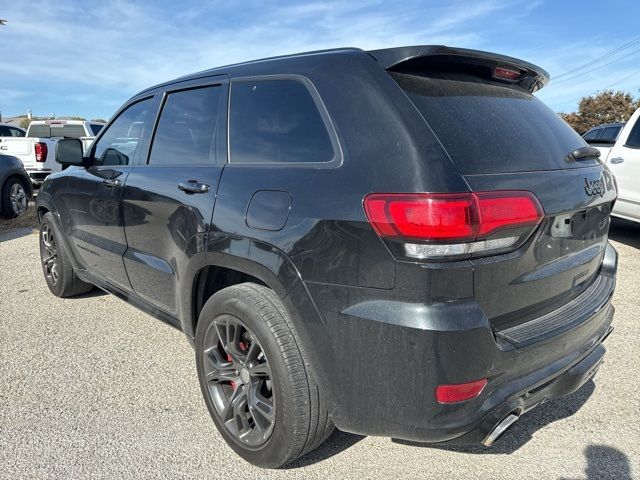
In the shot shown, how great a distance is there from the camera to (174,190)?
2791 millimetres

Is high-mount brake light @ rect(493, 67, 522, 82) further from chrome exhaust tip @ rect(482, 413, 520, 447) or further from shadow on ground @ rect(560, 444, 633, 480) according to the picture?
shadow on ground @ rect(560, 444, 633, 480)

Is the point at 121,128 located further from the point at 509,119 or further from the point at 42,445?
the point at 509,119

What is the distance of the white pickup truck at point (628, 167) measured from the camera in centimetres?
632

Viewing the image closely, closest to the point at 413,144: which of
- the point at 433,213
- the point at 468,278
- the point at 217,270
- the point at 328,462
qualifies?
the point at 433,213

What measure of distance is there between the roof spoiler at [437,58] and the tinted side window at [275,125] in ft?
1.20

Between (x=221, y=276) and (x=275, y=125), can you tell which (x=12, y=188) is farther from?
(x=275, y=125)

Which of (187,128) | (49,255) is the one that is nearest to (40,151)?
(49,255)

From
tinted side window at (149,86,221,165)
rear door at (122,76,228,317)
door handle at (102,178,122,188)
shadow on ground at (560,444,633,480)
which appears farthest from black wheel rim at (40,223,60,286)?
shadow on ground at (560,444,633,480)

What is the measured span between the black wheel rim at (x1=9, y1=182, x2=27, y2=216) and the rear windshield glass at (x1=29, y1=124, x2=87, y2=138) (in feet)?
18.1

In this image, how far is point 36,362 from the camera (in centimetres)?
348

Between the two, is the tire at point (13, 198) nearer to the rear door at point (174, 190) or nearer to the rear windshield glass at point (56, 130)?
the rear windshield glass at point (56, 130)

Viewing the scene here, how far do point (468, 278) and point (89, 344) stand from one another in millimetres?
3058

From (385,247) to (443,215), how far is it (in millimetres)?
229

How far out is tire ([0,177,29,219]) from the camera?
29.6 ft
